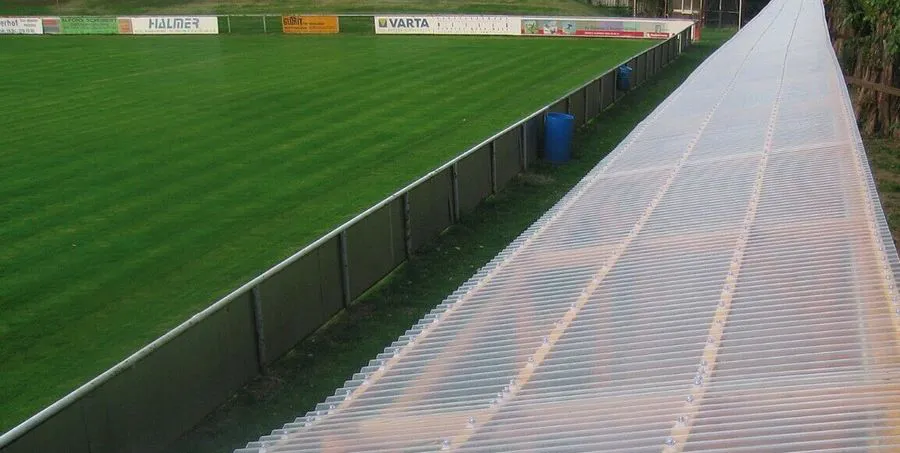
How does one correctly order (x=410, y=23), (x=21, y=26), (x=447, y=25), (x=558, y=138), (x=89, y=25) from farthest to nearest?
(x=21, y=26) < (x=89, y=25) < (x=410, y=23) < (x=447, y=25) < (x=558, y=138)

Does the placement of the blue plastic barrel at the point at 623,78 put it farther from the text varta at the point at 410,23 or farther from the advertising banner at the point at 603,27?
the text varta at the point at 410,23

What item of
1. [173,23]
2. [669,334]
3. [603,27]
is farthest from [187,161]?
[173,23]

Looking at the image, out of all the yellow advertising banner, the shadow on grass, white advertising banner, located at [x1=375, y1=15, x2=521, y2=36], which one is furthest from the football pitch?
the yellow advertising banner

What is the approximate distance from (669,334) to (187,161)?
634 inches

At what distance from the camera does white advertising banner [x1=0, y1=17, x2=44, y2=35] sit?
5553cm

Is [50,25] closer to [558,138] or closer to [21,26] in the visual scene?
[21,26]

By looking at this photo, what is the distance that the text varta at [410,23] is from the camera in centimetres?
5112

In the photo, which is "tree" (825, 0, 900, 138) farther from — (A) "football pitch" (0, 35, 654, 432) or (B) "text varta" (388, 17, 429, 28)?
(B) "text varta" (388, 17, 429, 28)

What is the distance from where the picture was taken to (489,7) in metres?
63.0

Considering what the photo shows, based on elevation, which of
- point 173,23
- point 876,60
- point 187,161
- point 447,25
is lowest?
point 187,161

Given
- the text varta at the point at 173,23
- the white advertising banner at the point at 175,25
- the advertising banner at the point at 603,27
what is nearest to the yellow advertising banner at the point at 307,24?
the white advertising banner at the point at 175,25

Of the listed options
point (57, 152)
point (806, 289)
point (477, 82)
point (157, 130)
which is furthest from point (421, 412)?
point (477, 82)

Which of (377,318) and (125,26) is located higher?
(125,26)

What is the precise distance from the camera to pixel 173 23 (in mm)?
54094
